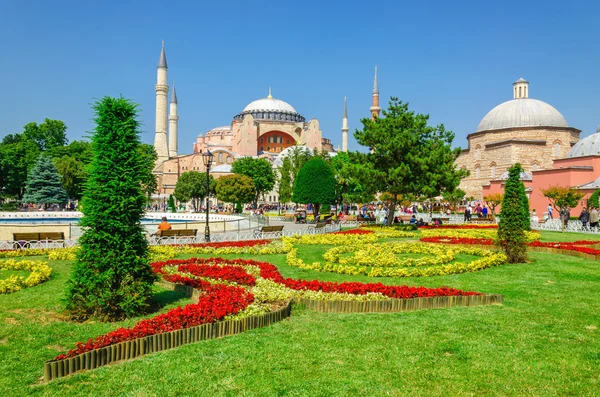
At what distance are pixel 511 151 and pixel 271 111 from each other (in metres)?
42.0

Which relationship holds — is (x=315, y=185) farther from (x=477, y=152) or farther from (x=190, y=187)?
(x=477, y=152)

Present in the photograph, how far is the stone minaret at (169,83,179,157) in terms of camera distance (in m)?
60.7

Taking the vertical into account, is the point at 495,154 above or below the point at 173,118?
below

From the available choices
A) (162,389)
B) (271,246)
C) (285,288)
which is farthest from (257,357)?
(271,246)

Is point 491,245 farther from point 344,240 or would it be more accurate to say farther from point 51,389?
point 51,389

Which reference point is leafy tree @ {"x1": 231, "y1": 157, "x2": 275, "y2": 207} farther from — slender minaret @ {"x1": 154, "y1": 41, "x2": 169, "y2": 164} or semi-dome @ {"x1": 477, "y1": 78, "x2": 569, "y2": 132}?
semi-dome @ {"x1": 477, "y1": 78, "x2": 569, "y2": 132}

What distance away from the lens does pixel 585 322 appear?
215 inches

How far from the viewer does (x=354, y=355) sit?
14.5 feet

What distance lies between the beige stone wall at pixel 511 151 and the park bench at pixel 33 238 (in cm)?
3346

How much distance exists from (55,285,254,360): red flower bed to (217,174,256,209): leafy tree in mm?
29932

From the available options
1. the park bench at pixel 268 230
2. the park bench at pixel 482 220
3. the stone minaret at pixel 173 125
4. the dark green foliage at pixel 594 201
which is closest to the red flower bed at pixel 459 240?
the park bench at pixel 268 230

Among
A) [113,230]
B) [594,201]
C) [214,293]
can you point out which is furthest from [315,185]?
[113,230]

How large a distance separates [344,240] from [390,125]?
6543 millimetres

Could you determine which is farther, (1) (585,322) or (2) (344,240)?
(2) (344,240)
